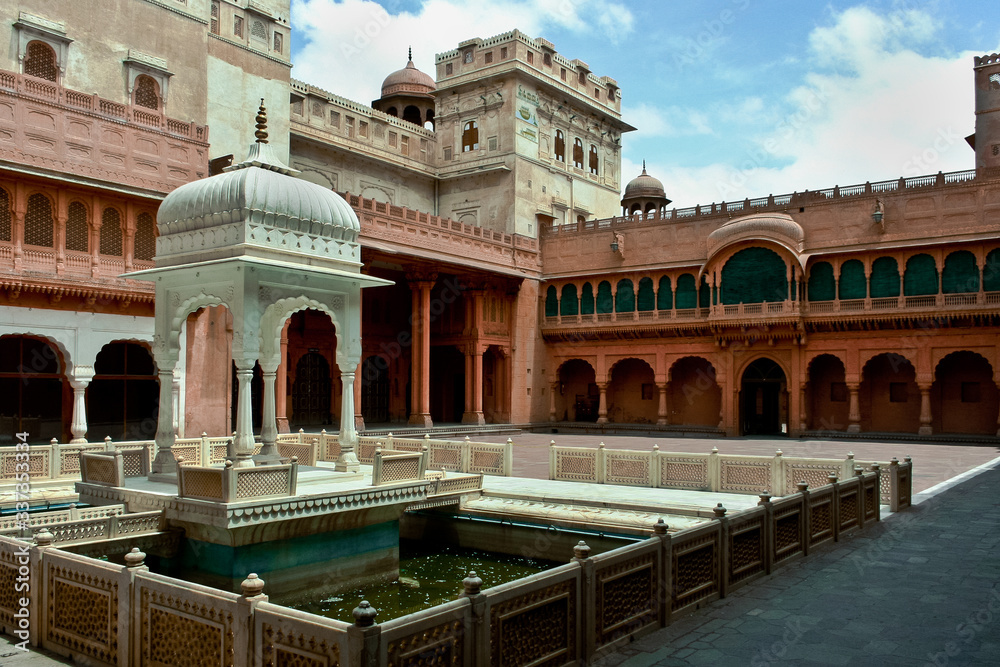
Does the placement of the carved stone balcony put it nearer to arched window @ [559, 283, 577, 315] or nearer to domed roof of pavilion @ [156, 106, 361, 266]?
domed roof of pavilion @ [156, 106, 361, 266]

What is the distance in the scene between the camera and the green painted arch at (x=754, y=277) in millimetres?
27859

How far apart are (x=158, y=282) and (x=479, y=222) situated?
950 inches

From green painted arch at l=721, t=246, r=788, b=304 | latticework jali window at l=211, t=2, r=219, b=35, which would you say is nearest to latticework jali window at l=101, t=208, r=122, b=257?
latticework jali window at l=211, t=2, r=219, b=35

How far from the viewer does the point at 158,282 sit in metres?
11.2

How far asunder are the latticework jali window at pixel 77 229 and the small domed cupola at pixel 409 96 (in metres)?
23.8

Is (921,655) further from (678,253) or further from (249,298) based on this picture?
(678,253)

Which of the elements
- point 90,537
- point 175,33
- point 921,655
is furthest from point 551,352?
point 921,655

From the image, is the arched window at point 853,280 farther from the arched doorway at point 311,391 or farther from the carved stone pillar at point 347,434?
the carved stone pillar at point 347,434

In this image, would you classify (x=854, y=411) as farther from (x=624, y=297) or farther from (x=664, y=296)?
(x=624, y=297)

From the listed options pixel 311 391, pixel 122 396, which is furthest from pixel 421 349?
pixel 122 396

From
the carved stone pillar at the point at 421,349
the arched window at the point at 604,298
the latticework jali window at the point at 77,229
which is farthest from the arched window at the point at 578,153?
the latticework jali window at the point at 77,229

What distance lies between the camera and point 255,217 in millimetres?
10188

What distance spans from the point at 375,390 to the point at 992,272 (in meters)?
20.7

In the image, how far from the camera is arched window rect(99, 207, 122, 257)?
1820 cm
